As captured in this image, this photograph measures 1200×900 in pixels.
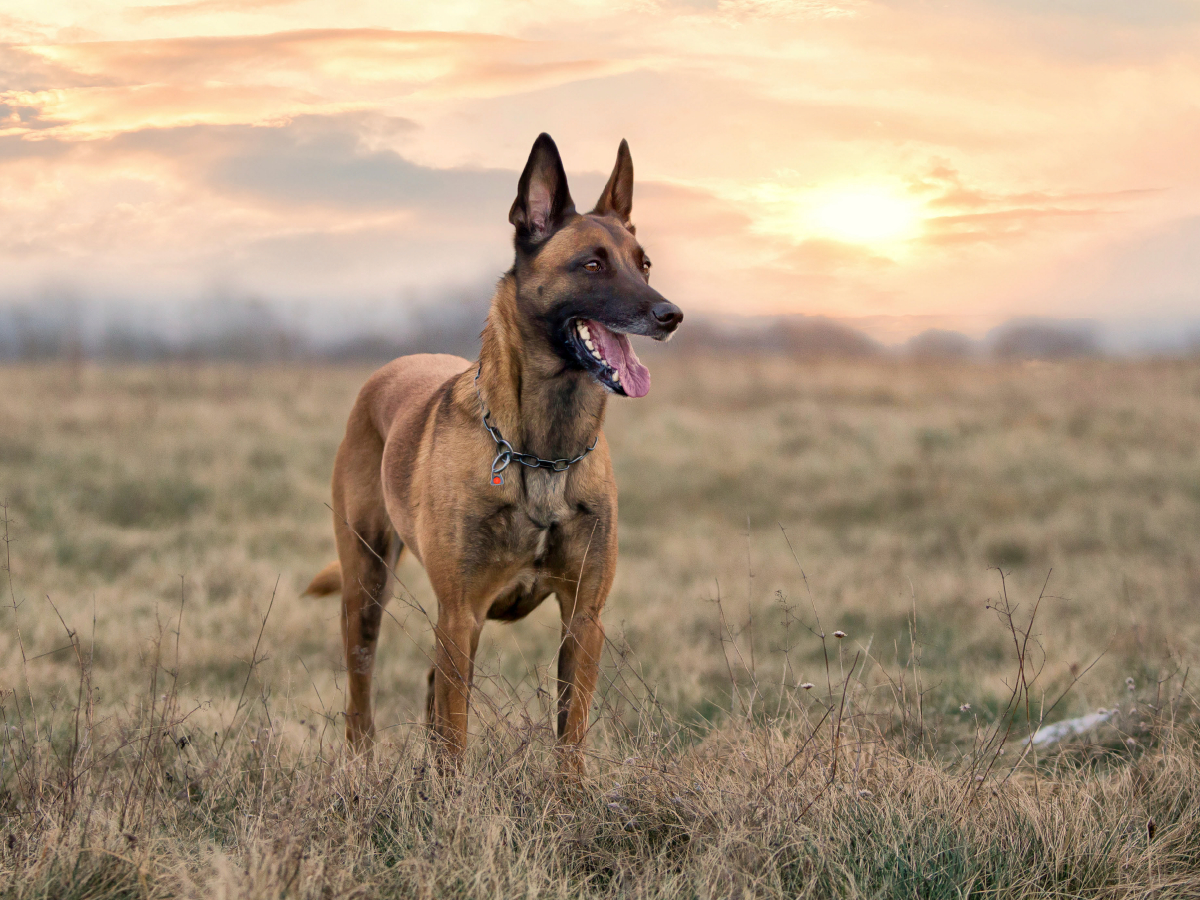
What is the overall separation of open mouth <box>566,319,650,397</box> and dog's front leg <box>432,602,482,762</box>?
1.15 m

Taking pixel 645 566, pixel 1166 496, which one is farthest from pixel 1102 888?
pixel 1166 496

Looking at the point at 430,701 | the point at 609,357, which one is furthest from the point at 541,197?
the point at 430,701

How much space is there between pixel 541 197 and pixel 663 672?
14.7ft

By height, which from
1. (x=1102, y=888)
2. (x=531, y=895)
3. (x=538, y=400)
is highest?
(x=538, y=400)

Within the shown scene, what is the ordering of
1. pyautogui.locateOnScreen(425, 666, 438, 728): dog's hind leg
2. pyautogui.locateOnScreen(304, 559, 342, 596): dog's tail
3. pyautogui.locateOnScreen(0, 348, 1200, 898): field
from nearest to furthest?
pyautogui.locateOnScreen(0, 348, 1200, 898): field
pyautogui.locateOnScreen(425, 666, 438, 728): dog's hind leg
pyautogui.locateOnScreen(304, 559, 342, 596): dog's tail

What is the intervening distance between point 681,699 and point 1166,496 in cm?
1102

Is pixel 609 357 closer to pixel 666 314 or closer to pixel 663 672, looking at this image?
pixel 666 314

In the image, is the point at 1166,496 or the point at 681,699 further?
the point at 1166,496

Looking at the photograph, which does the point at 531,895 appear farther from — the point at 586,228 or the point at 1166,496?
the point at 1166,496

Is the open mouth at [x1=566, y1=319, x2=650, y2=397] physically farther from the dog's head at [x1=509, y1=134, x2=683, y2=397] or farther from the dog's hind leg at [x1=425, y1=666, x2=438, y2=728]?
the dog's hind leg at [x1=425, y1=666, x2=438, y2=728]

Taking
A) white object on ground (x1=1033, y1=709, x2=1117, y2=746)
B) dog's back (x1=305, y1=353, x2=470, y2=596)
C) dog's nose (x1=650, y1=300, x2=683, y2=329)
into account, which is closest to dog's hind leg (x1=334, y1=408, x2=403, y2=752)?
dog's back (x1=305, y1=353, x2=470, y2=596)

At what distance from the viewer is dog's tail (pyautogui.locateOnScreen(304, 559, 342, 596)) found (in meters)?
6.11

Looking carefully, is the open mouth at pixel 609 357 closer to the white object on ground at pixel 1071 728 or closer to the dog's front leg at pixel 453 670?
the dog's front leg at pixel 453 670

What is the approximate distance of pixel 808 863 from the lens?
3.35 meters
